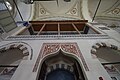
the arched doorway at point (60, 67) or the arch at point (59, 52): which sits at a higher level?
the arch at point (59, 52)

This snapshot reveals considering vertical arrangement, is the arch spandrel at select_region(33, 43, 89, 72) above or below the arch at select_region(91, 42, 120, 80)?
above

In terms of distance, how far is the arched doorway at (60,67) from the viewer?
12.2 feet

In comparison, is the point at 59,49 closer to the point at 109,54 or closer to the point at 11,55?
the point at 11,55

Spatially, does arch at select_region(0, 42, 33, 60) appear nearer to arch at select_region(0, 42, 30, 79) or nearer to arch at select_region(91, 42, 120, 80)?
arch at select_region(0, 42, 30, 79)

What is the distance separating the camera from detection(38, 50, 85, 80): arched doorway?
12.2 feet

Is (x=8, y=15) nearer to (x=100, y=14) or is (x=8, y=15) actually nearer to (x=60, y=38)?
(x=60, y=38)

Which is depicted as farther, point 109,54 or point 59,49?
point 109,54

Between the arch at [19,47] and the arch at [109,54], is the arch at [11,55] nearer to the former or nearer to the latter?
the arch at [19,47]

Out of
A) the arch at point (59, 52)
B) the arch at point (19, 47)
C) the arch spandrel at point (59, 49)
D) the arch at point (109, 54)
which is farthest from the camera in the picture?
the arch at point (109, 54)

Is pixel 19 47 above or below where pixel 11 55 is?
above

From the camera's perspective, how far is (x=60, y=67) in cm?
409

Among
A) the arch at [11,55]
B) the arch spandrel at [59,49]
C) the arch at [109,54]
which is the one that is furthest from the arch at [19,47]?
the arch at [109,54]

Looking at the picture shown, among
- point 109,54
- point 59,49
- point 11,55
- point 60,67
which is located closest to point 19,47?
point 11,55

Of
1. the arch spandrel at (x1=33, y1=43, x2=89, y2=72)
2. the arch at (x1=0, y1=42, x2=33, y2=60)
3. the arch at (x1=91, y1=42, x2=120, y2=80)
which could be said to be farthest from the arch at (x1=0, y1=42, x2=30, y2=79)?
the arch at (x1=91, y1=42, x2=120, y2=80)
